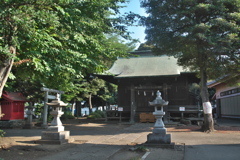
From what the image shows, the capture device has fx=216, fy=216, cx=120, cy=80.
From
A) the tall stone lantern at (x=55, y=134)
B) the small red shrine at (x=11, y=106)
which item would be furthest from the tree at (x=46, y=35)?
the small red shrine at (x=11, y=106)

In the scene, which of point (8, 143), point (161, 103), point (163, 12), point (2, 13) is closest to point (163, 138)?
point (161, 103)

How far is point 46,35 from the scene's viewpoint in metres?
6.18

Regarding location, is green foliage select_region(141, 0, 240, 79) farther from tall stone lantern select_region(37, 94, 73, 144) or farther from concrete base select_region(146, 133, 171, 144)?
tall stone lantern select_region(37, 94, 73, 144)

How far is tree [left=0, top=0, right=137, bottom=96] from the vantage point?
5531 mm

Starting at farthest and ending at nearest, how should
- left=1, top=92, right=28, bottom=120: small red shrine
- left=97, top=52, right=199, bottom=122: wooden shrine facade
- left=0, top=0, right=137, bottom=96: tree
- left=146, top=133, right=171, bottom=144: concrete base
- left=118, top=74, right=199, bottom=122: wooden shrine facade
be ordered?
1. left=118, top=74, right=199, bottom=122: wooden shrine facade
2. left=97, top=52, right=199, bottom=122: wooden shrine facade
3. left=1, top=92, right=28, bottom=120: small red shrine
4. left=146, top=133, right=171, bottom=144: concrete base
5. left=0, top=0, right=137, bottom=96: tree

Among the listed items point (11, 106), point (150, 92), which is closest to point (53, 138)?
point (11, 106)

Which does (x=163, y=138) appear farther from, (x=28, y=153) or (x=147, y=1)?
(x=147, y=1)

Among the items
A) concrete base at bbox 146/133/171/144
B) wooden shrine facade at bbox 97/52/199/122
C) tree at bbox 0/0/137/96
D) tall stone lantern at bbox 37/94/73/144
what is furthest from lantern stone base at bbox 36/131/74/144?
wooden shrine facade at bbox 97/52/199/122

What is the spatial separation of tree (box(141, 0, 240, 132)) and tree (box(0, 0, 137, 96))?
5.82m

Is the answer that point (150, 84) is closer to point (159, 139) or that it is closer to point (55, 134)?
point (159, 139)

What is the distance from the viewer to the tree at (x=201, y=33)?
12.3 m

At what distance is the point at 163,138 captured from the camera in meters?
8.64

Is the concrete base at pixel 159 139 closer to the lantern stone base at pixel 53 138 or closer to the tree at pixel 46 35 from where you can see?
the tree at pixel 46 35

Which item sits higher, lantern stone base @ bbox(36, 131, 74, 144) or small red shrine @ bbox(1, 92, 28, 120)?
small red shrine @ bbox(1, 92, 28, 120)
